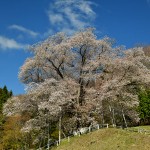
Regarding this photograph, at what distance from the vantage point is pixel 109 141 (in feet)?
145

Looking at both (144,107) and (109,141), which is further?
(144,107)

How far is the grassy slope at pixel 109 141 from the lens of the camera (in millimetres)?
41328

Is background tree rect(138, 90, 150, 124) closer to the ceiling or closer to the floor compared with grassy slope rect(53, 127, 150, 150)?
closer to the ceiling

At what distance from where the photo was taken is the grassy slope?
41328 millimetres

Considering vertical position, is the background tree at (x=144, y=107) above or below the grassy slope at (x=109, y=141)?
above

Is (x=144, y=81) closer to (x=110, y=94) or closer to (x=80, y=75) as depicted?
(x=110, y=94)

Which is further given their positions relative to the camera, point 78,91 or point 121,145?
point 78,91

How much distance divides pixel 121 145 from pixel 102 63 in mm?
19033

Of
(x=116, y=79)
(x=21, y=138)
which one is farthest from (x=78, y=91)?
(x=21, y=138)

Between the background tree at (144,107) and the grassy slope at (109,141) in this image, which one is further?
the background tree at (144,107)

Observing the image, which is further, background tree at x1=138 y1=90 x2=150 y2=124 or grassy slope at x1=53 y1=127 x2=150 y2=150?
background tree at x1=138 y1=90 x2=150 y2=124

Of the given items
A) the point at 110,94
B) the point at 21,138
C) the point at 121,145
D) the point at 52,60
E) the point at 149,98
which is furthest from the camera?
the point at 149,98

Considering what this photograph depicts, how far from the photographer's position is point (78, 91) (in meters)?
56.8

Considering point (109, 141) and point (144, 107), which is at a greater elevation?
point (144, 107)
